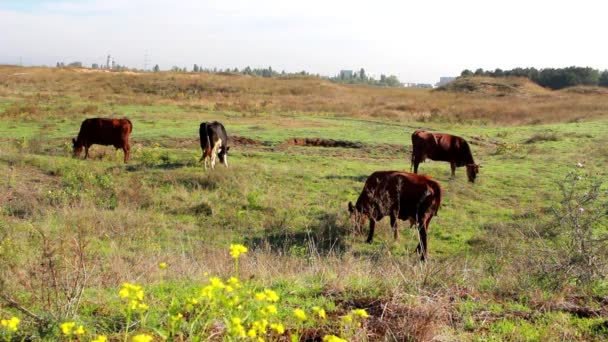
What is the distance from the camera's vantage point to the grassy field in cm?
444

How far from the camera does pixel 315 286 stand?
17.5 ft

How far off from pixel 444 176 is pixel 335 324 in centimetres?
1175

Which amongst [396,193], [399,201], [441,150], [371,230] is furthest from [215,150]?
[399,201]

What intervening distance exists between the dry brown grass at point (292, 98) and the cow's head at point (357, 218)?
19.5 m

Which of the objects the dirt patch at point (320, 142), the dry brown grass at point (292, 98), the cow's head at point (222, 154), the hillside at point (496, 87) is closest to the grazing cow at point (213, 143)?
the cow's head at point (222, 154)

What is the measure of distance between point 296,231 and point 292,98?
3350 cm

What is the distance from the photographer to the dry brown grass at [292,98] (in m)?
32.9

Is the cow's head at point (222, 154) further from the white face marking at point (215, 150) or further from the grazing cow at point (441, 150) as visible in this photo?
the grazing cow at point (441, 150)

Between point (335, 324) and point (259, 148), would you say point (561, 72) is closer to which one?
point (259, 148)

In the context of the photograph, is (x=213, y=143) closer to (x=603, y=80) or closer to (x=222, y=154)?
(x=222, y=154)

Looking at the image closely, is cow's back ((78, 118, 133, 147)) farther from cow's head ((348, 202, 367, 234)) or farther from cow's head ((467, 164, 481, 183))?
cow's head ((467, 164, 481, 183))

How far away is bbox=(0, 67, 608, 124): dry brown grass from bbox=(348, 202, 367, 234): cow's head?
19530mm

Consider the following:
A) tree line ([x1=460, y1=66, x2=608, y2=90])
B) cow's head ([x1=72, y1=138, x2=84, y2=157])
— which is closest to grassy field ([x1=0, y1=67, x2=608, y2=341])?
cow's head ([x1=72, y1=138, x2=84, y2=157])

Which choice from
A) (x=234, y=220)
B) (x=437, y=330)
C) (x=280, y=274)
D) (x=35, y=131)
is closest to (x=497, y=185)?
(x=234, y=220)
